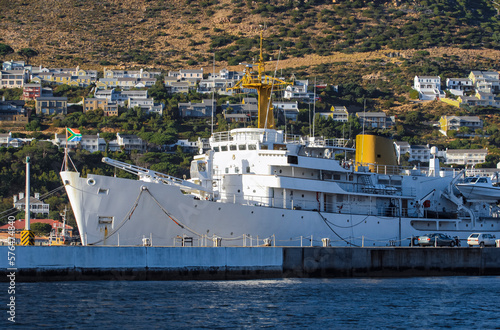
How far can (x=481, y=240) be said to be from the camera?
141 ft

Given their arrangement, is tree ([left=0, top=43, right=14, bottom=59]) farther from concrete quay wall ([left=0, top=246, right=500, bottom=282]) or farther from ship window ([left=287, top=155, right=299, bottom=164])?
concrete quay wall ([left=0, top=246, right=500, bottom=282])

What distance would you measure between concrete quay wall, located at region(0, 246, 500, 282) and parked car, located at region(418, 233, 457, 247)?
4.01ft

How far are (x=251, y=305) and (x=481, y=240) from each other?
18.0 metres

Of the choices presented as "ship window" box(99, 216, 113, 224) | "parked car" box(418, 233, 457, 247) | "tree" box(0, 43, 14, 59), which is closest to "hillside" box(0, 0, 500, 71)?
"tree" box(0, 43, 14, 59)

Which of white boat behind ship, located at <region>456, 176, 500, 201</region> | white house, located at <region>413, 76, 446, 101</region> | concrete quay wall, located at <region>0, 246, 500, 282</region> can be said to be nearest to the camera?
concrete quay wall, located at <region>0, 246, 500, 282</region>

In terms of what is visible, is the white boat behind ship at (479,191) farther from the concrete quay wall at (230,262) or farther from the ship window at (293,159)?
the ship window at (293,159)

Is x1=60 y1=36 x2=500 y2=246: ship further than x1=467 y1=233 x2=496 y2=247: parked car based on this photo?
No

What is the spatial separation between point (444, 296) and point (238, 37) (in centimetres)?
13293

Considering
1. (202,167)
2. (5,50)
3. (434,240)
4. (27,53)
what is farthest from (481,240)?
(5,50)

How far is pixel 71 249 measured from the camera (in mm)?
33781

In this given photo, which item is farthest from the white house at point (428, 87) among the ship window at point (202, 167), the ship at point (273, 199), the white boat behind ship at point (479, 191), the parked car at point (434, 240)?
the ship window at point (202, 167)

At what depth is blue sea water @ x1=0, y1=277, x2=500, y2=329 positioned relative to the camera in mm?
27062

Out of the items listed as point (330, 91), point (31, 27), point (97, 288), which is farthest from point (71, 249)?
point (31, 27)

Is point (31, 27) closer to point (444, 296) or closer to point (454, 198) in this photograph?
point (454, 198)
